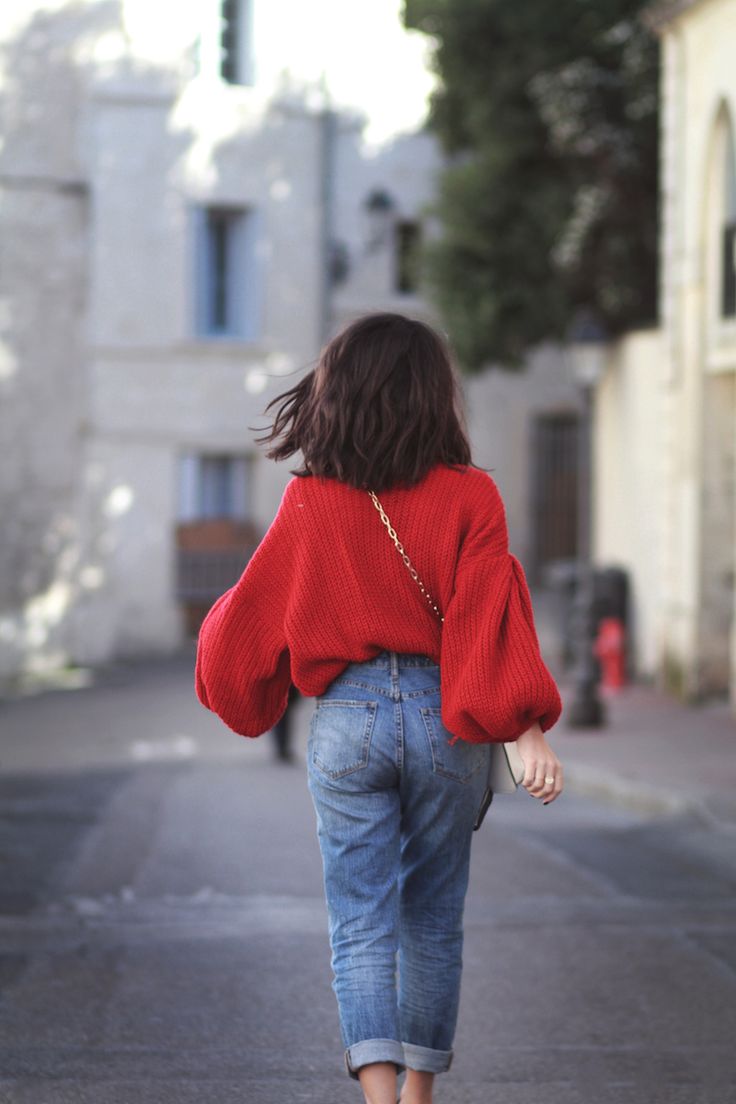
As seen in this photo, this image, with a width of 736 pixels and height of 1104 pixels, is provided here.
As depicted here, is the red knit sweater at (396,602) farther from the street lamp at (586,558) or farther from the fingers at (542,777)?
the street lamp at (586,558)

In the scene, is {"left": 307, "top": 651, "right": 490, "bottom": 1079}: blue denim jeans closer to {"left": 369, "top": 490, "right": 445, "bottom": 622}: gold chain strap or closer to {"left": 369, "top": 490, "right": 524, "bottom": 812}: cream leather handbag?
{"left": 369, "top": 490, "right": 524, "bottom": 812}: cream leather handbag

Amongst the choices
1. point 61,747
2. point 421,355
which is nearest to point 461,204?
point 61,747

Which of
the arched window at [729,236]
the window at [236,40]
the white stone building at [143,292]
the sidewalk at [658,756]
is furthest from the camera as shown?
Result: the window at [236,40]

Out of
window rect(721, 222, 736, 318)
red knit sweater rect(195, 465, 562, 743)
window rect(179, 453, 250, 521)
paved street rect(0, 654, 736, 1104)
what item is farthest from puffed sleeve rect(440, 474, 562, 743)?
window rect(179, 453, 250, 521)

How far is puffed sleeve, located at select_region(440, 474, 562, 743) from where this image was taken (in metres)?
3.34

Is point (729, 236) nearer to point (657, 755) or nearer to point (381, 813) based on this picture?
point (657, 755)

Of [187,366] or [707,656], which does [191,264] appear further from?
[707,656]

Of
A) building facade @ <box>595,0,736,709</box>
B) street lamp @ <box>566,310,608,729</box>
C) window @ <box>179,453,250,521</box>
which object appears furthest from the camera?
window @ <box>179,453,250,521</box>

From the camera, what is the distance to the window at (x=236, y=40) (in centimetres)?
2159

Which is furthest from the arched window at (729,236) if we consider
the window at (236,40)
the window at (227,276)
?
the window at (236,40)

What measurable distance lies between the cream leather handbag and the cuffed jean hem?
49 centimetres

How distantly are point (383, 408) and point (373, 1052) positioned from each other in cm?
130

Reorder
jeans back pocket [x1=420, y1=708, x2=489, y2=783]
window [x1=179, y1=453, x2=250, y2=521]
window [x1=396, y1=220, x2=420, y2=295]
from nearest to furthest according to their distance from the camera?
jeans back pocket [x1=420, y1=708, x2=489, y2=783], window [x1=179, y1=453, x2=250, y2=521], window [x1=396, y1=220, x2=420, y2=295]

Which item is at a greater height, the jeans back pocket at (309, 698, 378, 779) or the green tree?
the green tree
